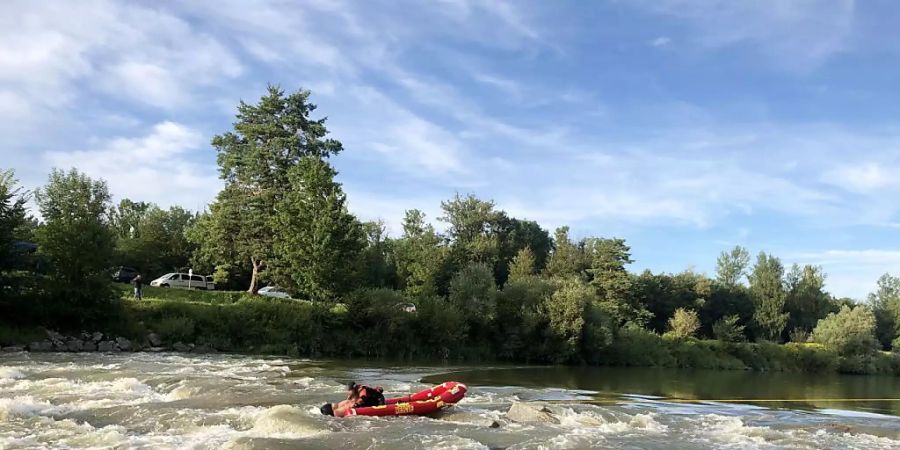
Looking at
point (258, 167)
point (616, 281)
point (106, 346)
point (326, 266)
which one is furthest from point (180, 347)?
point (616, 281)

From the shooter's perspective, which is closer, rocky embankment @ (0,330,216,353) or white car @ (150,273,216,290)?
rocky embankment @ (0,330,216,353)

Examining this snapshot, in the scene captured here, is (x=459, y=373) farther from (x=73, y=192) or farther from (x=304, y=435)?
(x=73, y=192)

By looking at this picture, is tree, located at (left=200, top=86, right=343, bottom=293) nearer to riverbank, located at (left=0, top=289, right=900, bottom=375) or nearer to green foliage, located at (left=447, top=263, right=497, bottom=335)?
riverbank, located at (left=0, top=289, right=900, bottom=375)

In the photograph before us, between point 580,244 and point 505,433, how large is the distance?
90.8 meters

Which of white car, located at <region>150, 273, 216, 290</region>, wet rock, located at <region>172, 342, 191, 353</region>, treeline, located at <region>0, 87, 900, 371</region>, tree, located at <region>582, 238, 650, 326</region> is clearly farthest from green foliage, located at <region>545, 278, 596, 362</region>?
white car, located at <region>150, 273, 216, 290</region>

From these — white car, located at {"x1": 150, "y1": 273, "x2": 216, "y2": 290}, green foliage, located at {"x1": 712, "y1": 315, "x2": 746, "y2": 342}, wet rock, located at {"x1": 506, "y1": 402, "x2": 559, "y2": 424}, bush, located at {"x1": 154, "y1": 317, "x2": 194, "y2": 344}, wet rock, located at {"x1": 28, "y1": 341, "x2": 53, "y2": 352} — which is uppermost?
white car, located at {"x1": 150, "y1": 273, "x2": 216, "y2": 290}

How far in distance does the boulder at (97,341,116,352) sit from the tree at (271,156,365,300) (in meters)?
13.0

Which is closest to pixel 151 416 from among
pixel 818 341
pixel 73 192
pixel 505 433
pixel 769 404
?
pixel 505 433

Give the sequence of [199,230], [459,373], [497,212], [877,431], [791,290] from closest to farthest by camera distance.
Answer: [877,431] → [459,373] → [199,230] → [497,212] → [791,290]

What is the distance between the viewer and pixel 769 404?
104ft

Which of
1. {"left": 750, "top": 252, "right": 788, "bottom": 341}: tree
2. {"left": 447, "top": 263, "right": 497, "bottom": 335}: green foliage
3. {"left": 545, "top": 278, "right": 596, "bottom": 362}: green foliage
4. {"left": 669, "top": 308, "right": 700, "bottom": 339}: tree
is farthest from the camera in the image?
{"left": 750, "top": 252, "right": 788, "bottom": 341}: tree

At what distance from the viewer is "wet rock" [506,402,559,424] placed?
1992 centimetres

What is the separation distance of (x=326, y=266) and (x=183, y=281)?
2290cm

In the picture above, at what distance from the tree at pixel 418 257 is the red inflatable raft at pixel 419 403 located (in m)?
41.9
